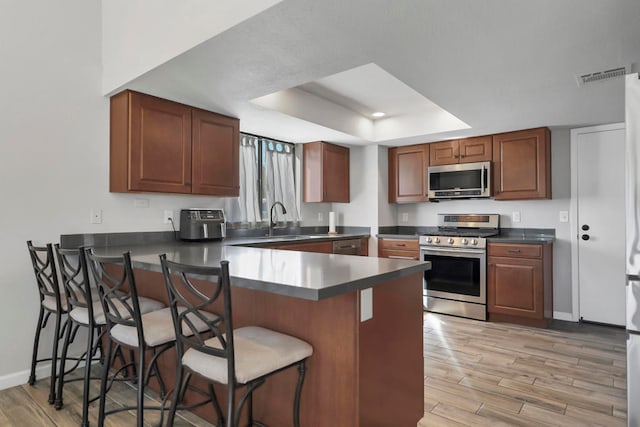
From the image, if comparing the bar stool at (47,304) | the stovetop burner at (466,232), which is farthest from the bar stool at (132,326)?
the stovetop burner at (466,232)

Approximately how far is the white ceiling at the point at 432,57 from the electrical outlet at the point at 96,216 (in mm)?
985

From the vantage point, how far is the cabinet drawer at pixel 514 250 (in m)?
3.73

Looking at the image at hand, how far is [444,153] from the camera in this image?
4648 millimetres

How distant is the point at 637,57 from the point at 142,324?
3077mm

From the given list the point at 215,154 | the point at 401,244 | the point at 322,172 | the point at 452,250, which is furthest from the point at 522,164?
the point at 215,154

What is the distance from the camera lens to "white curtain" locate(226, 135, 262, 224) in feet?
13.4

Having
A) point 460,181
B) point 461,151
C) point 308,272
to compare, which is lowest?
point 308,272

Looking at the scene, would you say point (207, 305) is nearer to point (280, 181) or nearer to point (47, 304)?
point (47, 304)

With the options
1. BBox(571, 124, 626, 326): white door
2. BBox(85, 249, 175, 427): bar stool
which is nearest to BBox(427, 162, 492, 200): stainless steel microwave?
BBox(571, 124, 626, 326): white door

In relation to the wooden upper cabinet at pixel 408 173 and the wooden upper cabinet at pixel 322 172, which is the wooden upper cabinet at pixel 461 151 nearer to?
the wooden upper cabinet at pixel 408 173

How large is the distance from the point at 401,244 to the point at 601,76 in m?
2.69

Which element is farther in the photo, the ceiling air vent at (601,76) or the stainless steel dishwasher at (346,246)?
the stainless steel dishwasher at (346,246)

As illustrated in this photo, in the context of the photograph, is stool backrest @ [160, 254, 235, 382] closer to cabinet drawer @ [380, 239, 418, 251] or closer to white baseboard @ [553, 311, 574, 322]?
cabinet drawer @ [380, 239, 418, 251]

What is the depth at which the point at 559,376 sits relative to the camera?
102 inches
